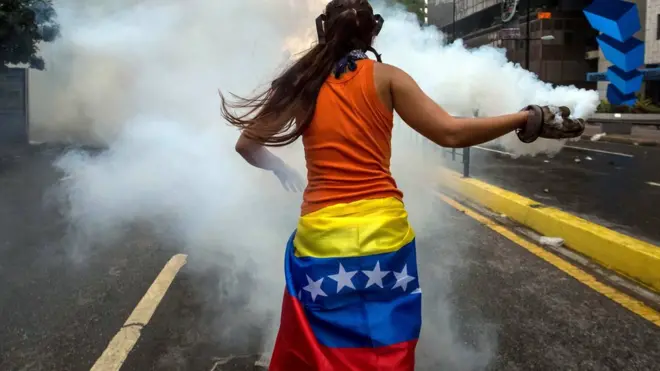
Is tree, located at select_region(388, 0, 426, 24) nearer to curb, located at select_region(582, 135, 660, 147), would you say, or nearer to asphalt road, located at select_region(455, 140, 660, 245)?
asphalt road, located at select_region(455, 140, 660, 245)

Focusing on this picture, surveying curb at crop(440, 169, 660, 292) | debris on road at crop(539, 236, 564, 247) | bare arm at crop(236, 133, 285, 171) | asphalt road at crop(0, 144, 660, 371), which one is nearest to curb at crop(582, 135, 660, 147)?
curb at crop(440, 169, 660, 292)

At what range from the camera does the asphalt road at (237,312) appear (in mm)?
3164

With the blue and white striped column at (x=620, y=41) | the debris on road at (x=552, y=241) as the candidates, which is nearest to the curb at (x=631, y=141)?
the blue and white striped column at (x=620, y=41)

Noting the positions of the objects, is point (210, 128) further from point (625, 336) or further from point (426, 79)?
point (625, 336)

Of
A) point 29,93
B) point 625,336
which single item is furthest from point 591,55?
point 625,336

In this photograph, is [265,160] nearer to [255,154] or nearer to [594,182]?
[255,154]

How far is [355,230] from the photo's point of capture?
168 cm

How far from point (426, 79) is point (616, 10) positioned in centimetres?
1621

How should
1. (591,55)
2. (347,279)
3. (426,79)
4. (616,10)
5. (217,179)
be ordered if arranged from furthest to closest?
(591,55) < (616,10) < (217,179) < (426,79) < (347,279)

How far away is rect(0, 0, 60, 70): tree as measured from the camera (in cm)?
1104

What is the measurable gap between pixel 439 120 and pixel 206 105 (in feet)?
24.7

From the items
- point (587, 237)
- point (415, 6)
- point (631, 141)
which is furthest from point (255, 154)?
point (631, 141)

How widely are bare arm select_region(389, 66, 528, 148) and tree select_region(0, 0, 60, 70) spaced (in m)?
11.2

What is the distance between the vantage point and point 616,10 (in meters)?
19.3
